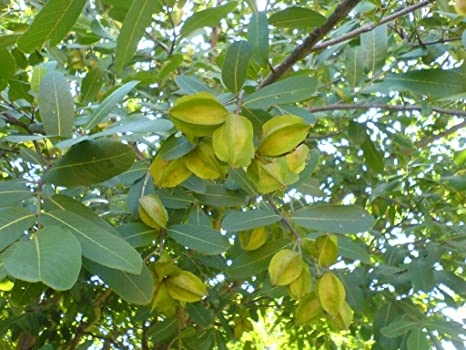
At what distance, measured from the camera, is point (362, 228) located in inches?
44.1

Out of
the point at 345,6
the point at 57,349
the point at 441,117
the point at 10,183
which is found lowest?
the point at 57,349

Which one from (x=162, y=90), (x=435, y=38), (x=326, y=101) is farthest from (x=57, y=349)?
(x=435, y=38)

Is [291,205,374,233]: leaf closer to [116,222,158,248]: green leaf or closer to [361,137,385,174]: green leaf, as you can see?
[116,222,158,248]: green leaf

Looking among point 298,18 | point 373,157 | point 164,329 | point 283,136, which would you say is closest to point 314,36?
point 298,18

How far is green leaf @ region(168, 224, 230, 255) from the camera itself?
1.18 m

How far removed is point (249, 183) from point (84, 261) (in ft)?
1.19

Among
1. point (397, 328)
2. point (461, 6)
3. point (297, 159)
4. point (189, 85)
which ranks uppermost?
point (461, 6)

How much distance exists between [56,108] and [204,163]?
0.30 meters

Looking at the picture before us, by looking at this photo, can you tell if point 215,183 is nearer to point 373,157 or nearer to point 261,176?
point 261,176

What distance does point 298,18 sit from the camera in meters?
1.32

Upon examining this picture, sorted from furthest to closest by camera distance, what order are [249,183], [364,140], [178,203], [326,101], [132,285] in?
[326,101] < [364,140] < [178,203] < [249,183] < [132,285]

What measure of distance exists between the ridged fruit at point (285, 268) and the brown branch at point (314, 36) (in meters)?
0.44

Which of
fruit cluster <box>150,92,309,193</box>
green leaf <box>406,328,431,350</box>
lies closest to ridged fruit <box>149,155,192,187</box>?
fruit cluster <box>150,92,309,193</box>

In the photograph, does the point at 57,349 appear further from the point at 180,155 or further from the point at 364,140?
the point at 180,155
